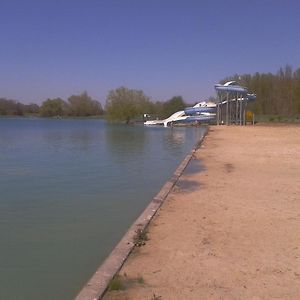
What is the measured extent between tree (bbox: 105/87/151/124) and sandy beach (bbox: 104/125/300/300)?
7881 centimetres

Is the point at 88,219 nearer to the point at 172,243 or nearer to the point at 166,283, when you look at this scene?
the point at 172,243

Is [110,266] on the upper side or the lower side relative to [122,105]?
lower

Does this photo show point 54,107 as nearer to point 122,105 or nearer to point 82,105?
point 82,105

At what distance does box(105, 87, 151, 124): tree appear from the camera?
88.7 meters

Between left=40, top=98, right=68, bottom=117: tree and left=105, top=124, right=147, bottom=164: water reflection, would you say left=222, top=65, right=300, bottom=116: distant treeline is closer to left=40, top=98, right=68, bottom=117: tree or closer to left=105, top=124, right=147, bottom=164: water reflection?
left=105, top=124, right=147, bottom=164: water reflection

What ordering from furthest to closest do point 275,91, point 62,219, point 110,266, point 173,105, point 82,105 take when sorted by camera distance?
point 82,105, point 173,105, point 275,91, point 62,219, point 110,266

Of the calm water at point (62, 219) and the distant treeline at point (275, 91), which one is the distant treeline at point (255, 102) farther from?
the calm water at point (62, 219)

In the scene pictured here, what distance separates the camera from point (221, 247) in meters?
5.67

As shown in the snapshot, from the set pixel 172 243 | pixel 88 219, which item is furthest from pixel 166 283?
pixel 88 219

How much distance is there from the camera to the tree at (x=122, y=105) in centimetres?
8869

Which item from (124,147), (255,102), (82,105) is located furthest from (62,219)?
(82,105)

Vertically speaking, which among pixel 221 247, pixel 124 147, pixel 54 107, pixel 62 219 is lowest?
pixel 124 147

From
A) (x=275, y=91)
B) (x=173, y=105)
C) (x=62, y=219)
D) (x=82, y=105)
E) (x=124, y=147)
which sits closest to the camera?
(x=62, y=219)

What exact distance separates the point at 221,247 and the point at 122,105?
84055 mm
